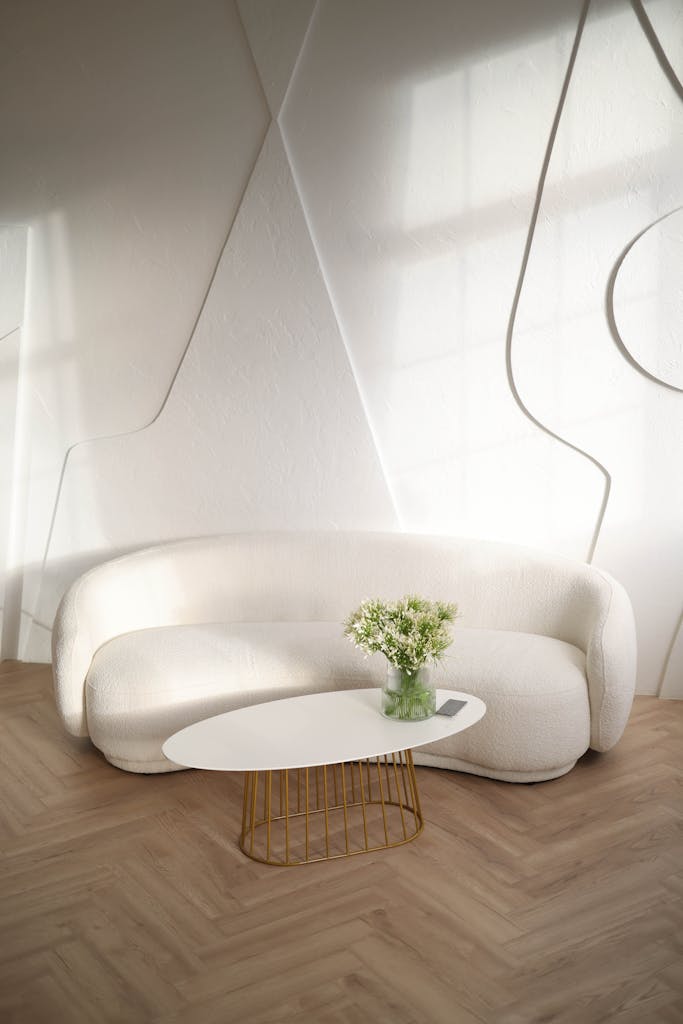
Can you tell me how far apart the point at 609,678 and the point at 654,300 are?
5.00ft

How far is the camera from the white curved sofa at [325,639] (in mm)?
3369

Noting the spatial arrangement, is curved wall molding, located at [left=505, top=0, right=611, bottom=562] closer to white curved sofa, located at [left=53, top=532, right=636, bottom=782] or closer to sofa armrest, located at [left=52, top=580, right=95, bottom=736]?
white curved sofa, located at [left=53, top=532, right=636, bottom=782]

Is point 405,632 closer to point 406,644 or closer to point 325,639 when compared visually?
point 406,644

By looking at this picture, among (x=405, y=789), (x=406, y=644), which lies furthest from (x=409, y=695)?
(x=405, y=789)

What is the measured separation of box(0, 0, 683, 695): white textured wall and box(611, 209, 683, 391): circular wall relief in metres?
0.01

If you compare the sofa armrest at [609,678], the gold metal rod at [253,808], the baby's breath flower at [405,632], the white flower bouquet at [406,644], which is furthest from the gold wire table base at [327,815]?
the sofa armrest at [609,678]

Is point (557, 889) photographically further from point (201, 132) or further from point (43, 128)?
point (43, 128)

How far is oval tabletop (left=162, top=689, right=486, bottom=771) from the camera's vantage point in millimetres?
2773

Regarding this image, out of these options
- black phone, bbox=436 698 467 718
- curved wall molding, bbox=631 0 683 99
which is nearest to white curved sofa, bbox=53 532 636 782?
black phone, bbox=436 698 467 718

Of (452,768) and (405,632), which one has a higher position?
(405,632)

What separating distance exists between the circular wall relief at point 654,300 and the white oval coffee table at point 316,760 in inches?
63.0

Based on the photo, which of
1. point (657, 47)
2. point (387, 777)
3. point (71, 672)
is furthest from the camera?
point (657, 47)

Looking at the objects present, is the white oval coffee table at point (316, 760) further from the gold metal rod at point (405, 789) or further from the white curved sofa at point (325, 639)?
the white curved sofa at point (325, 639)

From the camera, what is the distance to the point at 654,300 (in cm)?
387
